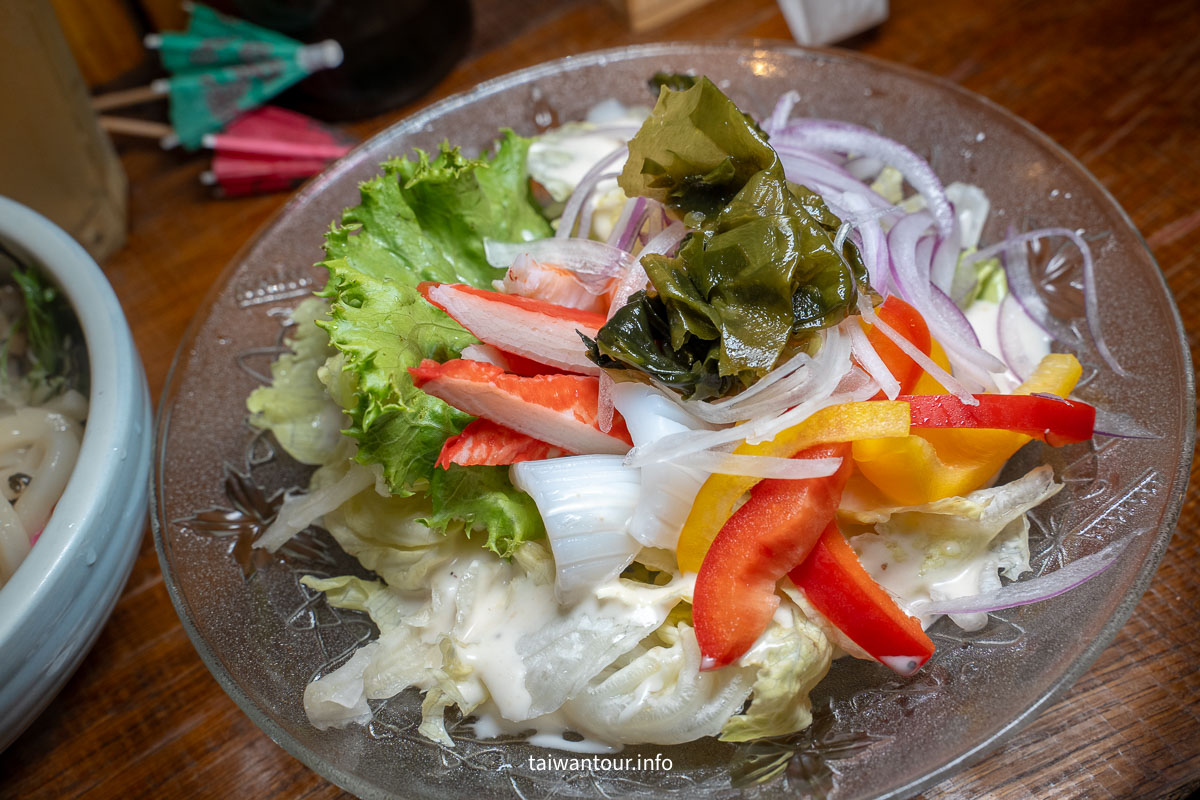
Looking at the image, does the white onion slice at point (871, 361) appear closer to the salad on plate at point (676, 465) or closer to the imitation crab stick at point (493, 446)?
the salad on plate at point (676, 465)

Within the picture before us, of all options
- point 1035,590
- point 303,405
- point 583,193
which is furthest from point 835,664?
point 303,405

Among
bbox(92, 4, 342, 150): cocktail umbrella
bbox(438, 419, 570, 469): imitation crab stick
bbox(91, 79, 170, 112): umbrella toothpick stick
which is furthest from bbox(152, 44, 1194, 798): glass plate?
bbox(91, 79, 170, 112): umbrella toothpick stick

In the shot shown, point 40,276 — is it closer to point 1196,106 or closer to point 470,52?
point 470,52

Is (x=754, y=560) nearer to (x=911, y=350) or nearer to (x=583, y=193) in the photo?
(x=911, y=350)

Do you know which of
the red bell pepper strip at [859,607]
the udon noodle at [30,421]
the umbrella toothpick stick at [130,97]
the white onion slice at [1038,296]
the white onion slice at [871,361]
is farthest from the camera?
the umbrella toothpick stick at [130,97]

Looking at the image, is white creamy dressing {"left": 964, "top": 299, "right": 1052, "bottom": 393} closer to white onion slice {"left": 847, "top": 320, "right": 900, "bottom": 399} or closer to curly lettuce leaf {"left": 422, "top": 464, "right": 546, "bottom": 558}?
white onion slice {"left": 847, "top": 320, "right": 900, "bottom": 399}

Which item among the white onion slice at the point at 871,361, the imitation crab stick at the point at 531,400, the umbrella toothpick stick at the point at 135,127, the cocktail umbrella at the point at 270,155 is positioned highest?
the umbrella toothpick stick at the point at 135,127

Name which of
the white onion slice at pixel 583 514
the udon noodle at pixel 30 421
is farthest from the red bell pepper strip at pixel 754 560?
the udon noodle at pixel 30 421
